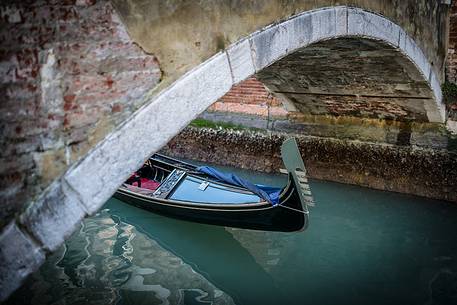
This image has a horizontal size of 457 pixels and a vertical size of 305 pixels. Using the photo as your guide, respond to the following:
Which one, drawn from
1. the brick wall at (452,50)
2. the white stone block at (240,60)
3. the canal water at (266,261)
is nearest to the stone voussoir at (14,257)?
the white stone block at (240,60)

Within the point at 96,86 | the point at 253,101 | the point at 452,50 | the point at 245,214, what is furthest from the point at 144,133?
the point at 253,101

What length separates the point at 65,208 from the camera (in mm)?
1216

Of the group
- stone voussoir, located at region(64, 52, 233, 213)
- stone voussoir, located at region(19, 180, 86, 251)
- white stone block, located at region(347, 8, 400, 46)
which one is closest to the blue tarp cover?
white stone block, located at region(347, 8, 400, 46)

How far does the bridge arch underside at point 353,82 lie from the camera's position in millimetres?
3221

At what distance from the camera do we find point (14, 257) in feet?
3.70

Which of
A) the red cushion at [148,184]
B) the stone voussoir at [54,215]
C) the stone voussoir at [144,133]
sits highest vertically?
the stone voussoir at [144,133]

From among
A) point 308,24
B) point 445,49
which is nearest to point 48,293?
point 308,24

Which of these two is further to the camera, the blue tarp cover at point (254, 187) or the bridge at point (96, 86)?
the blue tarp cover at point (254, 187)

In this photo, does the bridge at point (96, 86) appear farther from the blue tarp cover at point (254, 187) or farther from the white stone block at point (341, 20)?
the blue tarp cover at point (254, 187)

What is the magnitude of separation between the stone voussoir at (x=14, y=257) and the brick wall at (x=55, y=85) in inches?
2.3

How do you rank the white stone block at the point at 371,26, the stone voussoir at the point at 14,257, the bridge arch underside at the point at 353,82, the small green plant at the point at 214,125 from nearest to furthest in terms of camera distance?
the stone voussoir at the point at 14,257, the white stone block at the point at 371,26, the bridge arch underside at the point at 353,82, the small green plant at the point at 214,125

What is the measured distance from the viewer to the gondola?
2.74m

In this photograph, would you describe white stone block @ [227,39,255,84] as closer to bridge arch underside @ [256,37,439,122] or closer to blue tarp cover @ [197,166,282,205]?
bridge arch underside @ [256,37,439,122]

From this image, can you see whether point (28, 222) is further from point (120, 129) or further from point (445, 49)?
point (445, 49)
